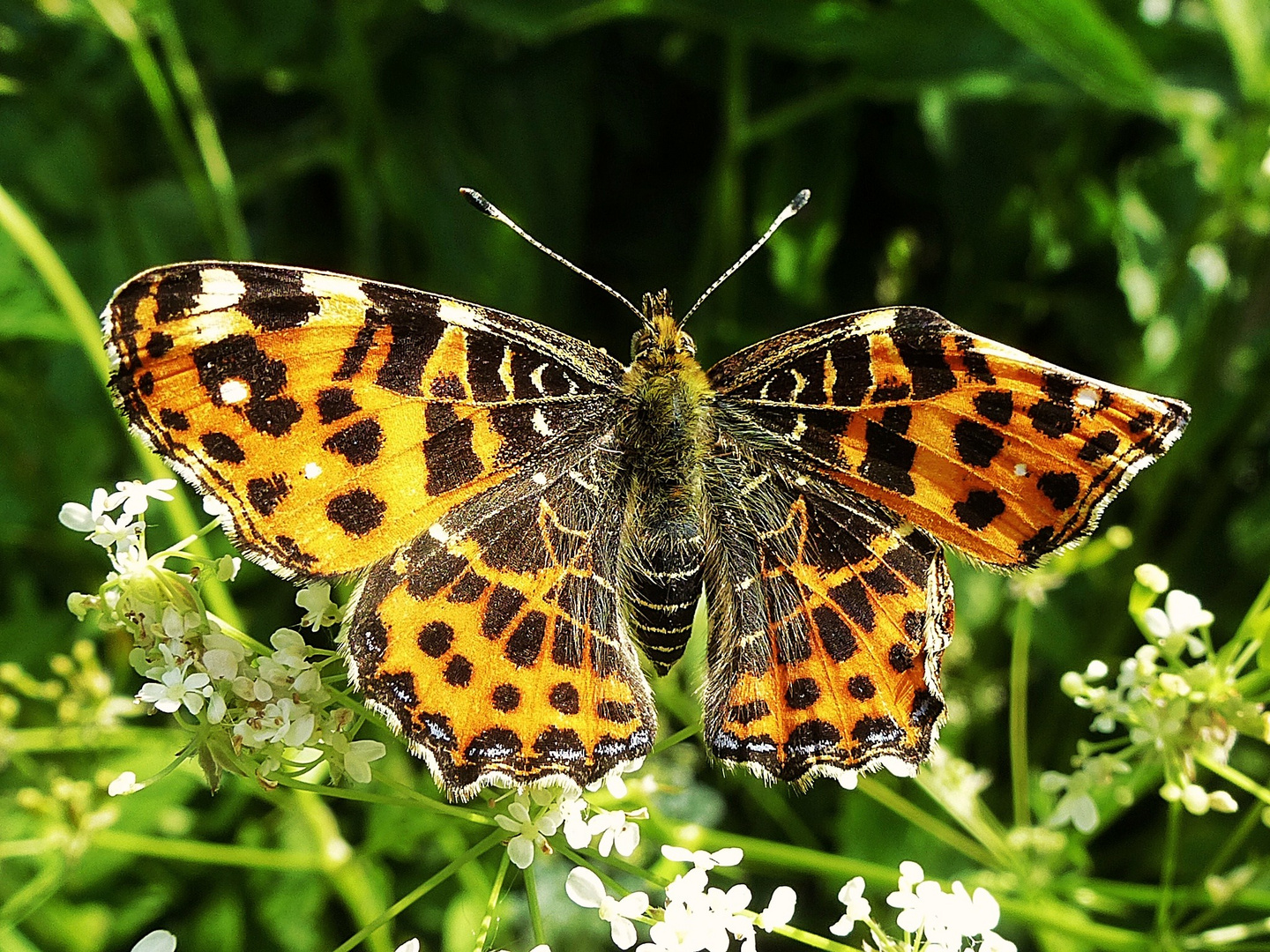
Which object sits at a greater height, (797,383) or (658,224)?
(658,224)

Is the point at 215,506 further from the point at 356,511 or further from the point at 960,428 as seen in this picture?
the point at 960,428

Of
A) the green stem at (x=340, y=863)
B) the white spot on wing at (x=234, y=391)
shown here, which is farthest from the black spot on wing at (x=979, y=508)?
the green stem at (x=340, y=863)

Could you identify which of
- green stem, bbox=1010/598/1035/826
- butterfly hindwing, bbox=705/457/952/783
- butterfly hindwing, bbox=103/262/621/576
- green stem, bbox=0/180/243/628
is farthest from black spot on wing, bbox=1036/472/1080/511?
green stem, bbox=0/180/243/628

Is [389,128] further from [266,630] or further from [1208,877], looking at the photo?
[1208,877]

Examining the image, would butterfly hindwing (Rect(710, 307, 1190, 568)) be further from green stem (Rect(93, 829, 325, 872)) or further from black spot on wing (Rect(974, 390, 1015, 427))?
green stem (Rect(93, 829, 325, 872))

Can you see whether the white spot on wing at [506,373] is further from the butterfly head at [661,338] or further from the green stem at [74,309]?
the green stem at [74,309]

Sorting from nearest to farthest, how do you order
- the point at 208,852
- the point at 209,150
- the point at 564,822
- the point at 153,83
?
the point at 564,822
the point at 208,852
the point at 153,83
the point at 209,150

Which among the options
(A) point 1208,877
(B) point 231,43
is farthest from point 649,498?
(B) point 231,43

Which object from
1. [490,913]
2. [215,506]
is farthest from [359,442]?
[490,913]
